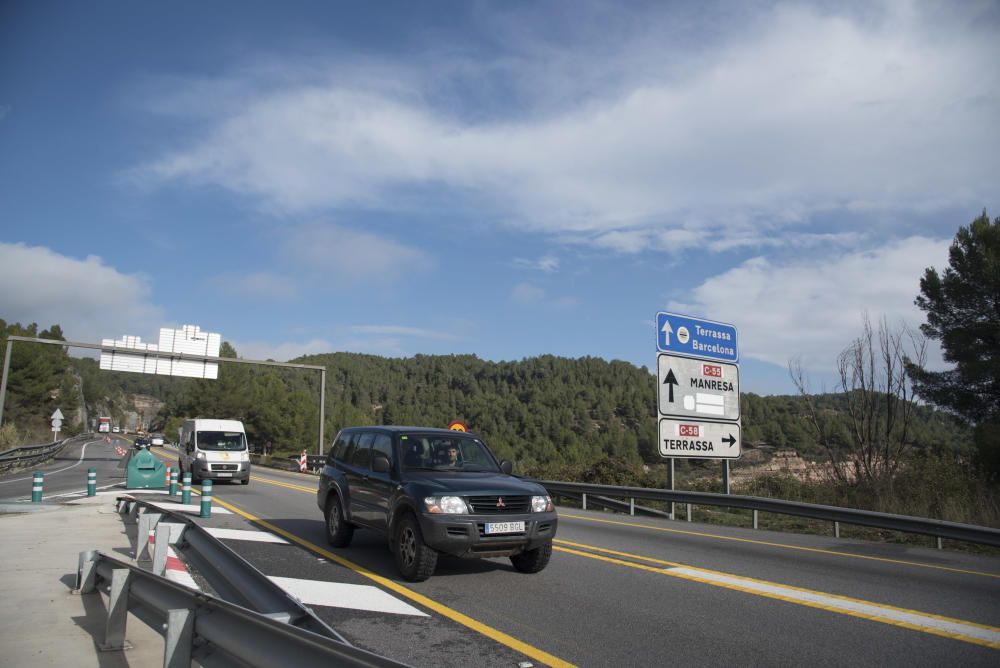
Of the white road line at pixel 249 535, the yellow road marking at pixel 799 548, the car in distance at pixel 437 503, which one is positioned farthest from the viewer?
the white road line at pixel 249 535

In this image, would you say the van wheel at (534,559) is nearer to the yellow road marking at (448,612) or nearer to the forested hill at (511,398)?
the yellow road marking at (448,612)

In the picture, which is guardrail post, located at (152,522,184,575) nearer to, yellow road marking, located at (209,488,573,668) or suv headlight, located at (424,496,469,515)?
yellow road marking, located at (209,488,573,668)

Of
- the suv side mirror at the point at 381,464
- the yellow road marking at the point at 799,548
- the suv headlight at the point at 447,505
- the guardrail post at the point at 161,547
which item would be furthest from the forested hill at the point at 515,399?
the guardrail post at the point at 161,547

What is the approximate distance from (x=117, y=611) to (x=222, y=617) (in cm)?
203

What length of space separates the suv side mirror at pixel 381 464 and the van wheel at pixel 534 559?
6.19 feet

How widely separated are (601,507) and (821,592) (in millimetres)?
12767

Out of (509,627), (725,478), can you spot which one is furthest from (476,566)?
(725,478)

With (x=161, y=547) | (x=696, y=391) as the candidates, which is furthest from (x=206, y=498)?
(x=696, y=391)

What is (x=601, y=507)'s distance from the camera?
65.8ft

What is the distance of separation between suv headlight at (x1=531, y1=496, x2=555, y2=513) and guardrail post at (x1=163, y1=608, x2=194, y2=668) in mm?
4568

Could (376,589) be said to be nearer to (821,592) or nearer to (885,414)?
(821,592)

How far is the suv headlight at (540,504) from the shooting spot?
26.4 ft

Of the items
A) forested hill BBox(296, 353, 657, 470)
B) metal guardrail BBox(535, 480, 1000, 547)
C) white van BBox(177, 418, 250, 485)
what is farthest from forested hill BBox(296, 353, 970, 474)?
white van BBox(177, 418, 250, 485)

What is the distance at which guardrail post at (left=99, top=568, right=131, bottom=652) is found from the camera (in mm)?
5211
